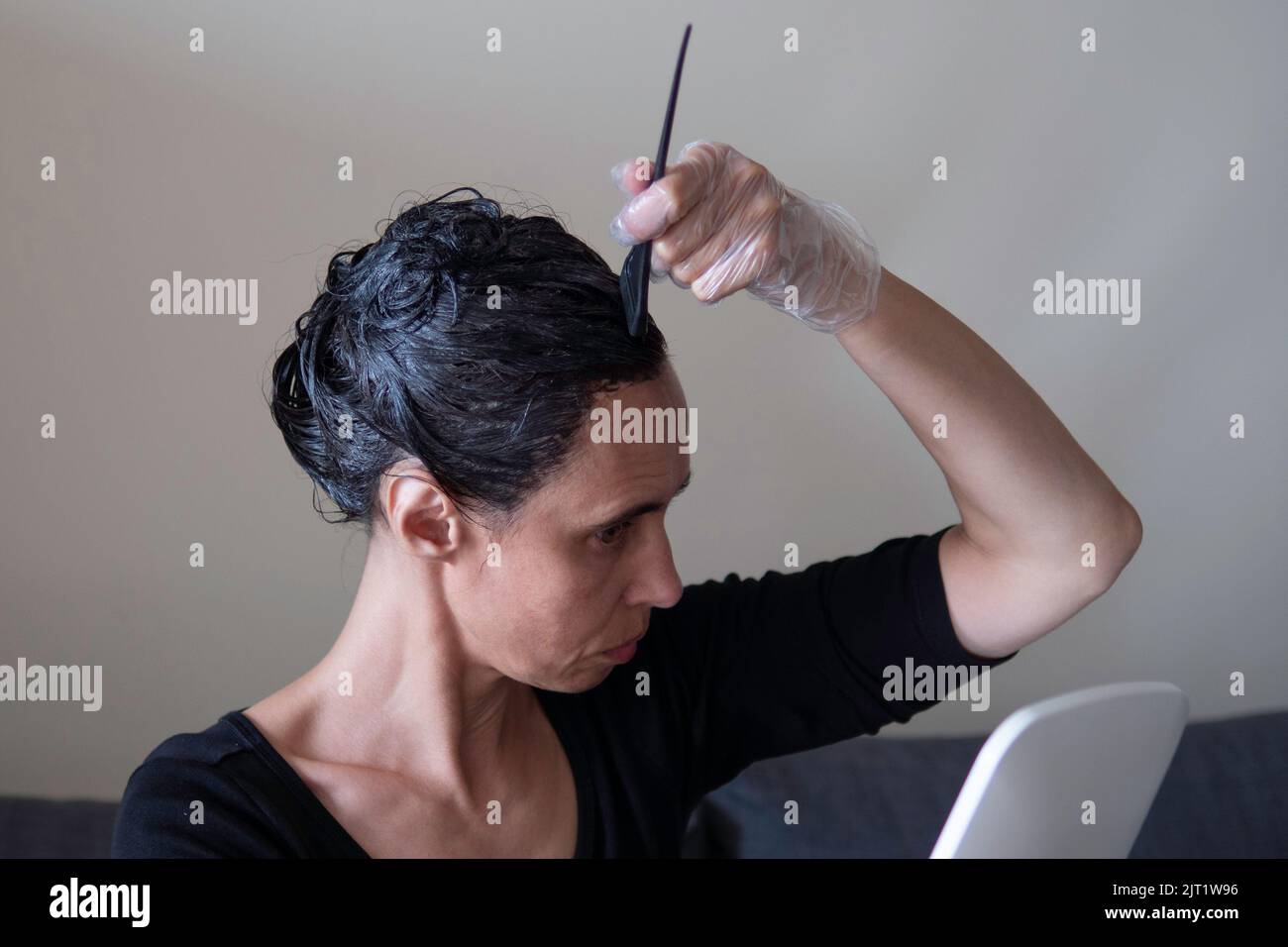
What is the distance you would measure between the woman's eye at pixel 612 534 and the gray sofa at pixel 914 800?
0.94 m

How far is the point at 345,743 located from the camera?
3.08ft

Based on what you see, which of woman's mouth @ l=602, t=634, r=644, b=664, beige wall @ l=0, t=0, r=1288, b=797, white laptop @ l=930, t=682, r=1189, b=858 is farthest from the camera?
beige wall @ l=0, t=0, r=1288, b=797

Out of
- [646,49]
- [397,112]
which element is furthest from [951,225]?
[397,112]

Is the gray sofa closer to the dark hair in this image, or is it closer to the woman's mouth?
the woman's mouth

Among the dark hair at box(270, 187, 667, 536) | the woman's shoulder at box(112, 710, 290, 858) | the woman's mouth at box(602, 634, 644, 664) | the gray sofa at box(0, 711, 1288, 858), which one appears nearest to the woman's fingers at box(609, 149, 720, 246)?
the dark hair at box(270, 187, 667, 536)

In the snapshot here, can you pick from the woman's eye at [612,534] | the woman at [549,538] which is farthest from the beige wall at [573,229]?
the woman's eye at [612,534]

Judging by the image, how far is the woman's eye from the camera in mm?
868

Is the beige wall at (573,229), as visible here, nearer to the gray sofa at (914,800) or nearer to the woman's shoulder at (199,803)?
the gray sofa at (914,800)

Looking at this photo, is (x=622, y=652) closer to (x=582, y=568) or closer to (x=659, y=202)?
(x=582, y=568)

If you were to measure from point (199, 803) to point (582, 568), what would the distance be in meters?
0.32

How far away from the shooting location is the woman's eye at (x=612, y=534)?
2.85 feet

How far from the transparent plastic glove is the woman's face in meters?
0.12
